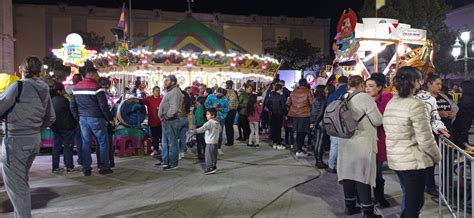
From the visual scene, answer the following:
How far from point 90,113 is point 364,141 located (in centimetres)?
467

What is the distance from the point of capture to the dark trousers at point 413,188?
156 inches

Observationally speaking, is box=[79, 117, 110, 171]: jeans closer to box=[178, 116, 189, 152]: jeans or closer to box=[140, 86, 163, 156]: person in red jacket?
box=[178, 116, 189, 152]: jeans

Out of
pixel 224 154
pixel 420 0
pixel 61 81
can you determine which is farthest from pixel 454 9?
pixel 61 81

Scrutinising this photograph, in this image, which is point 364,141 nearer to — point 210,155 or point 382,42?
point 210,155

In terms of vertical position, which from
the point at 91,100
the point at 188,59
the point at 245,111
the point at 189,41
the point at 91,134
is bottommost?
the point at 91,134

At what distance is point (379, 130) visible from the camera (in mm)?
5145

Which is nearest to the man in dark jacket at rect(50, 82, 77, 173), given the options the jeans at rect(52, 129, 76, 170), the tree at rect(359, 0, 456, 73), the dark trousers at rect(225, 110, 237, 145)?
the jeans at rect(52, 129, 76, 170)

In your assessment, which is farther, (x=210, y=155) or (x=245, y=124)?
(x=245, y=124)

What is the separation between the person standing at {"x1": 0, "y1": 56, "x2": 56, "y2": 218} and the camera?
433 cm

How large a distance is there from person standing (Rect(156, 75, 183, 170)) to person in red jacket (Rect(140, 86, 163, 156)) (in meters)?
1.52

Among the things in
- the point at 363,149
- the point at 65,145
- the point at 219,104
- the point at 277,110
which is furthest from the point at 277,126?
the point at 363,149

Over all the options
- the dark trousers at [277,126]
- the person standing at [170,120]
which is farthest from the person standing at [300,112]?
the person standing at [170,120]

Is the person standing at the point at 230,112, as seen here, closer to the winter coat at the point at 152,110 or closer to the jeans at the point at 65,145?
the winter coat at the point at 152,110

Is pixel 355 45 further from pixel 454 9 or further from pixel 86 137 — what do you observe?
pixel 454 9
